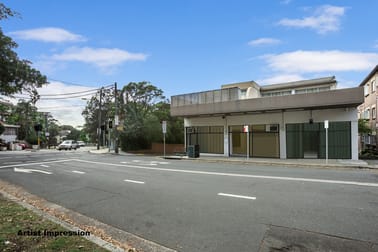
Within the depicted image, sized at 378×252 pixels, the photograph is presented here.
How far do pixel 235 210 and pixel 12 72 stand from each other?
8.77 meters

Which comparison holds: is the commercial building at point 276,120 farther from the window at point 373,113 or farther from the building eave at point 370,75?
the window at point 373,113

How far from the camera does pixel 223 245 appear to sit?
388 centimetres

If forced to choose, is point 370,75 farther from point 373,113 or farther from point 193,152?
point 193,152

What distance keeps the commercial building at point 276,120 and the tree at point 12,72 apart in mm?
13342

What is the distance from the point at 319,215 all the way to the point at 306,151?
14279mm

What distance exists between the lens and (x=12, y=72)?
8.30m

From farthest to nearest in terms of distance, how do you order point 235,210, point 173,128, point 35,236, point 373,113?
point 173,128 < point 373,113 < point 235,210 < point 35,236

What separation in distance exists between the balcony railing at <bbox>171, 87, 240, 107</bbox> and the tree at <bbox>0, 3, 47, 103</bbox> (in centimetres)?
1429

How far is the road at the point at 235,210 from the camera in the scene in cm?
405

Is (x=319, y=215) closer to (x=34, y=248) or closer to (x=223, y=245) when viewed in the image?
(x=223, y=245)

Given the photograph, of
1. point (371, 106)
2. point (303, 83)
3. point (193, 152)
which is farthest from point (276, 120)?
point (371, 106)

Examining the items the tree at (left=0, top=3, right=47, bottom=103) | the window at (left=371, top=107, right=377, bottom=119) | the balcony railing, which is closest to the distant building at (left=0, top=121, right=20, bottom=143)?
the balcony railing

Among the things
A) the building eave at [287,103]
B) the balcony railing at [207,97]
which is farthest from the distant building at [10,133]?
the building eave at [287,103]

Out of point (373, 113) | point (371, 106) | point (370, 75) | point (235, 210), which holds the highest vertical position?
point (370, 75)
